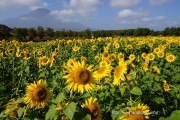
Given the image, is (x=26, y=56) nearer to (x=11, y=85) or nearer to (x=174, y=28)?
(x=11, y=85)

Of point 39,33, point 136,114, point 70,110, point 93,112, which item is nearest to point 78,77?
point 93,112

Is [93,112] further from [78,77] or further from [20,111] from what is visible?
[20,111]

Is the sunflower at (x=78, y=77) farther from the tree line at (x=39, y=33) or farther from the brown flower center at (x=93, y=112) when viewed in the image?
the tree line at (x=39, y=33)

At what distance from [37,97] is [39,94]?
46mm

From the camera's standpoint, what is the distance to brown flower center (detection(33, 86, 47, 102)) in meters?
3.38

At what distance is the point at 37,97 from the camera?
3.39m

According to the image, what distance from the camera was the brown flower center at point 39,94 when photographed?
3385mm

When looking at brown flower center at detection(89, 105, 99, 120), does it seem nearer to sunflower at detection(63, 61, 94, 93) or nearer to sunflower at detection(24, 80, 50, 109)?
sunflower at detection(63, 61, 94, 93)

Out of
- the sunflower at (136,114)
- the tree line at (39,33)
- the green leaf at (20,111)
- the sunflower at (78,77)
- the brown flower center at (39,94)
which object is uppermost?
the sunflower at (78,77)

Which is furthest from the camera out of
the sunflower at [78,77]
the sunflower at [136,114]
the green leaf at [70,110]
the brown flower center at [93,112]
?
the sunflower at [78,77]

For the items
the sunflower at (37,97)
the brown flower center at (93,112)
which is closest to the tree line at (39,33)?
the sunflower at (37,97)

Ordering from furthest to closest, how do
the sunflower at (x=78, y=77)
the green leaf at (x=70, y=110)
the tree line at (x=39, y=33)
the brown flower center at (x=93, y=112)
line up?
the tree line at (x=39, y=33), the sunflower at (x=78, y=77), the brown flower center at (x=93, y=112), the green leaf at (x=70, y=110)

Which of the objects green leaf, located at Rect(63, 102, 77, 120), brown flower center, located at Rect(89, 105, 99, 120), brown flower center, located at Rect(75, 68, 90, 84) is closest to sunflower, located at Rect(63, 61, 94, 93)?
brown flower center, located at Rect(75, 68, 90, 84)

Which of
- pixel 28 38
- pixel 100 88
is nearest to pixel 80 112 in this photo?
pixel 100 88
